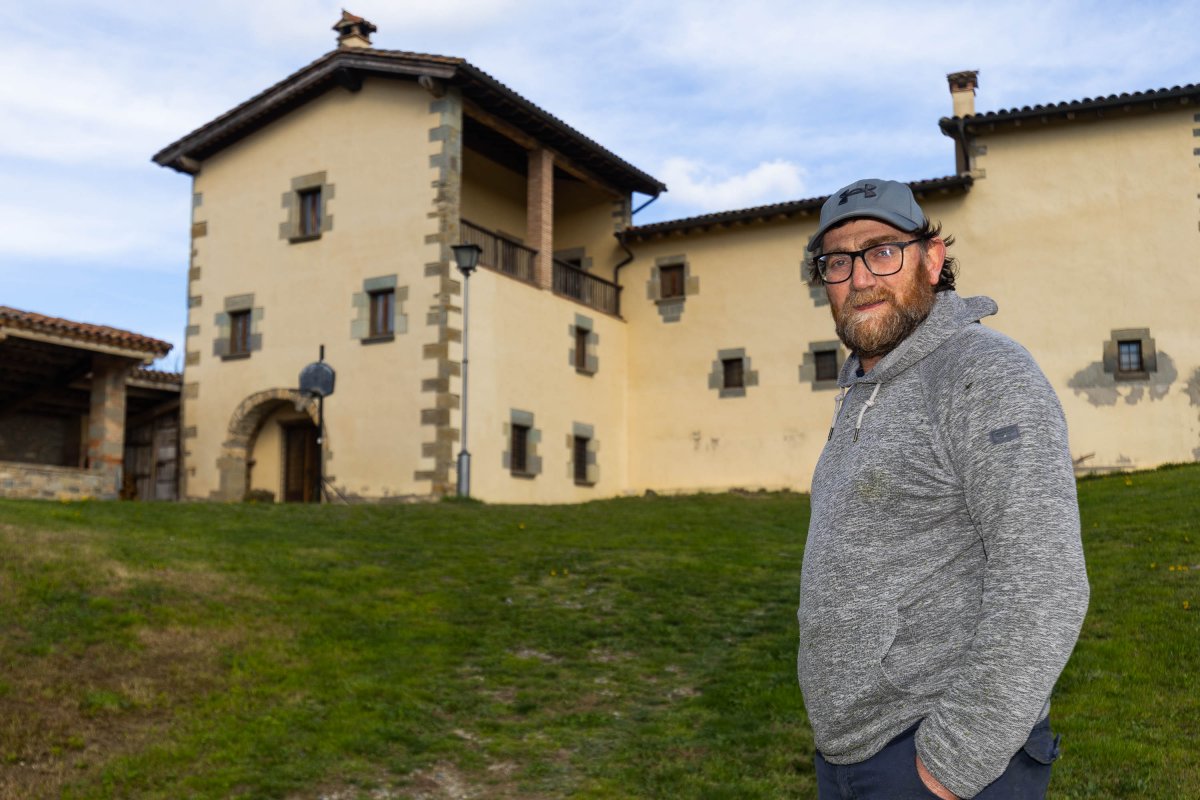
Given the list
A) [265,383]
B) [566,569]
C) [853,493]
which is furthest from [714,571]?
[265,383]

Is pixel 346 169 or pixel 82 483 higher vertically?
pixel 346 169

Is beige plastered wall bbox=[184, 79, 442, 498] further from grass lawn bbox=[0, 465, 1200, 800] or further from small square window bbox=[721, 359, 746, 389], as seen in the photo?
grass lawn bbox=[0, 465, 1200, 800]

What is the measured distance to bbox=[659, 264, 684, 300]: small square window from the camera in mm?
26547

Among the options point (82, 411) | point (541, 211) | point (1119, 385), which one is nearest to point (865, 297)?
point (541, 211)

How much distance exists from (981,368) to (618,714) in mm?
6487

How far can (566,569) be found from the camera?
1292 centimetres

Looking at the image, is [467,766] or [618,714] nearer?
[467,766]

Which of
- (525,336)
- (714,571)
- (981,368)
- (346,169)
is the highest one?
(346,169)

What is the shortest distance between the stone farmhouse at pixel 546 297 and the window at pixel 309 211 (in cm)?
7

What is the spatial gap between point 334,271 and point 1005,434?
70.8 feet

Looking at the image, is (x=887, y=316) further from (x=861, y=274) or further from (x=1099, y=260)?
(x=1099, y=260)

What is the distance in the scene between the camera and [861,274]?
8.91 feet

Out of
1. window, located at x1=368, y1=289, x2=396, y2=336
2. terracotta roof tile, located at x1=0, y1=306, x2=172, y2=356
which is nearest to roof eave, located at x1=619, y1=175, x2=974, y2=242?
window, located at x1=368, y1=289, x2=396, y2=336

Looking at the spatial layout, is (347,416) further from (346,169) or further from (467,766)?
(467,766)
